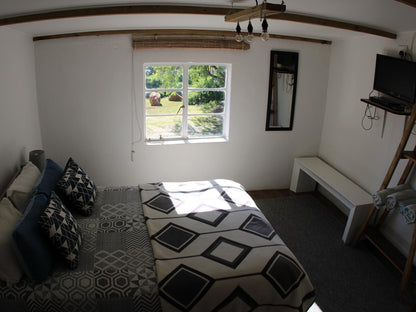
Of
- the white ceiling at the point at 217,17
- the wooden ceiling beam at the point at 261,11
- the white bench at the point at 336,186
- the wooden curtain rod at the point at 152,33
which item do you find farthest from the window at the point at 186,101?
the wooden ceiling beam at the point at 261,11

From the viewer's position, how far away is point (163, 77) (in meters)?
4.45

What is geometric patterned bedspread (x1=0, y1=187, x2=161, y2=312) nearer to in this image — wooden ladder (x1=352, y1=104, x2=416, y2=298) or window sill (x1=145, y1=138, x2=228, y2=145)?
window sill (x1=145, y1=138, x2=228, y2=145)

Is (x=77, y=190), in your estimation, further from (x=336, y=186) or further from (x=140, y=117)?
(x=336, y=186)

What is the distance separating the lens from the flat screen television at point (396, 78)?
3.21 metres

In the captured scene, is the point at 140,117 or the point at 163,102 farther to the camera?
the point at 163,102

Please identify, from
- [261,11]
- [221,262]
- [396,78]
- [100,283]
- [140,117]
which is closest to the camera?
[261,11]

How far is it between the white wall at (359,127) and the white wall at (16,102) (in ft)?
12.3

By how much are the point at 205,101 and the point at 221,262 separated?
264 centimetres

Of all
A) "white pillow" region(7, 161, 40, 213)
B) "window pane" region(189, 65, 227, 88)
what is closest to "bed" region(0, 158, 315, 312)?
"white pillow" region(7, 161, 40, 213)

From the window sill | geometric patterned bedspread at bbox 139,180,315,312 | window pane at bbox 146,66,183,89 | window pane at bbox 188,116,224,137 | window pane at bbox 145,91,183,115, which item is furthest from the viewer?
window pane at bbox 188,116,224,137

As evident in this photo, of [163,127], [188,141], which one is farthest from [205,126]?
[163,127]

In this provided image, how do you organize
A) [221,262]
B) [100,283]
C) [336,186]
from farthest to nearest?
[336,186] < [221,262] < [100,283]

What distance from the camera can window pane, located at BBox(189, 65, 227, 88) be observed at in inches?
179

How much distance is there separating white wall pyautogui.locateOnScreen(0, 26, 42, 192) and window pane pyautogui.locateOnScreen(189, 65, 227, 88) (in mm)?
1869
